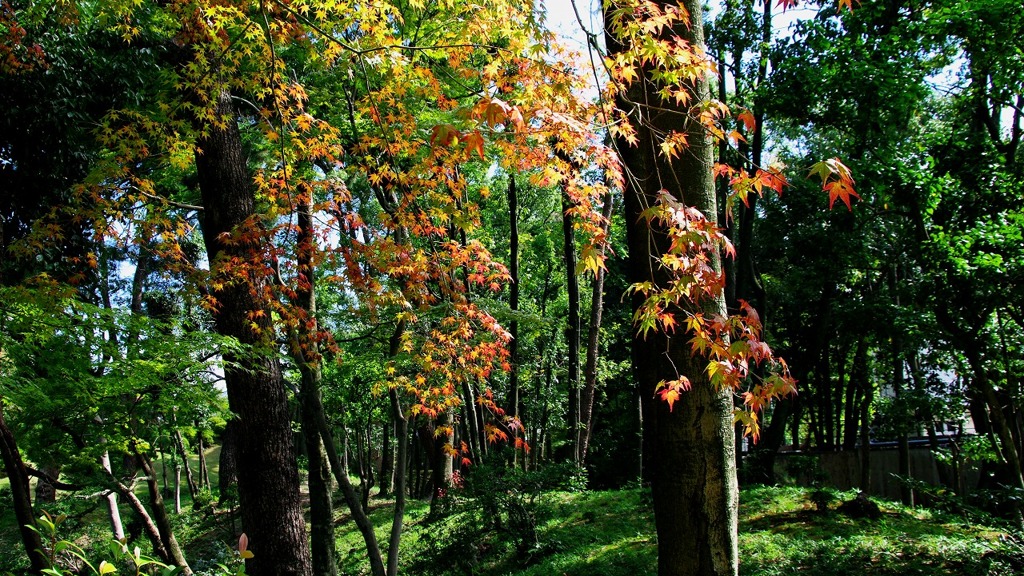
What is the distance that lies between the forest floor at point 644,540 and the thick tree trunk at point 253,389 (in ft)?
1.75

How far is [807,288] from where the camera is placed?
1235 cm

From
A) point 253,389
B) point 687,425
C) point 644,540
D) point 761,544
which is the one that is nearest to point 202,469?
point 253,389

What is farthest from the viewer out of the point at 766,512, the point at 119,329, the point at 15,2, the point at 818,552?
the point at 766,512

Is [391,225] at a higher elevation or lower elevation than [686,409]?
higher

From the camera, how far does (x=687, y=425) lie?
3086mm

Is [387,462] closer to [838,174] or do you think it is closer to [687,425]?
[687,425]

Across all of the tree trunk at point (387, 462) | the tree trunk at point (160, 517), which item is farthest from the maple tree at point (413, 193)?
the tree trunk at point (387, 462)

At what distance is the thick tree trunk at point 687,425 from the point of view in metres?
3.04

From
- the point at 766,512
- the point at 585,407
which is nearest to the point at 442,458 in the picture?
the point at 585,407

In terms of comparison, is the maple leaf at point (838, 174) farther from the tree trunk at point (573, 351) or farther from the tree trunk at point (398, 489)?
the tree trunk at point (573, 351)

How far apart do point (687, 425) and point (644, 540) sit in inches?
234

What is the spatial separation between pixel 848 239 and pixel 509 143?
8.37m

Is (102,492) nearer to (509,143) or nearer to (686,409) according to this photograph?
(509,143)

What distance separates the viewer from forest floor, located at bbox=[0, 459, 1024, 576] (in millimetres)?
6066
